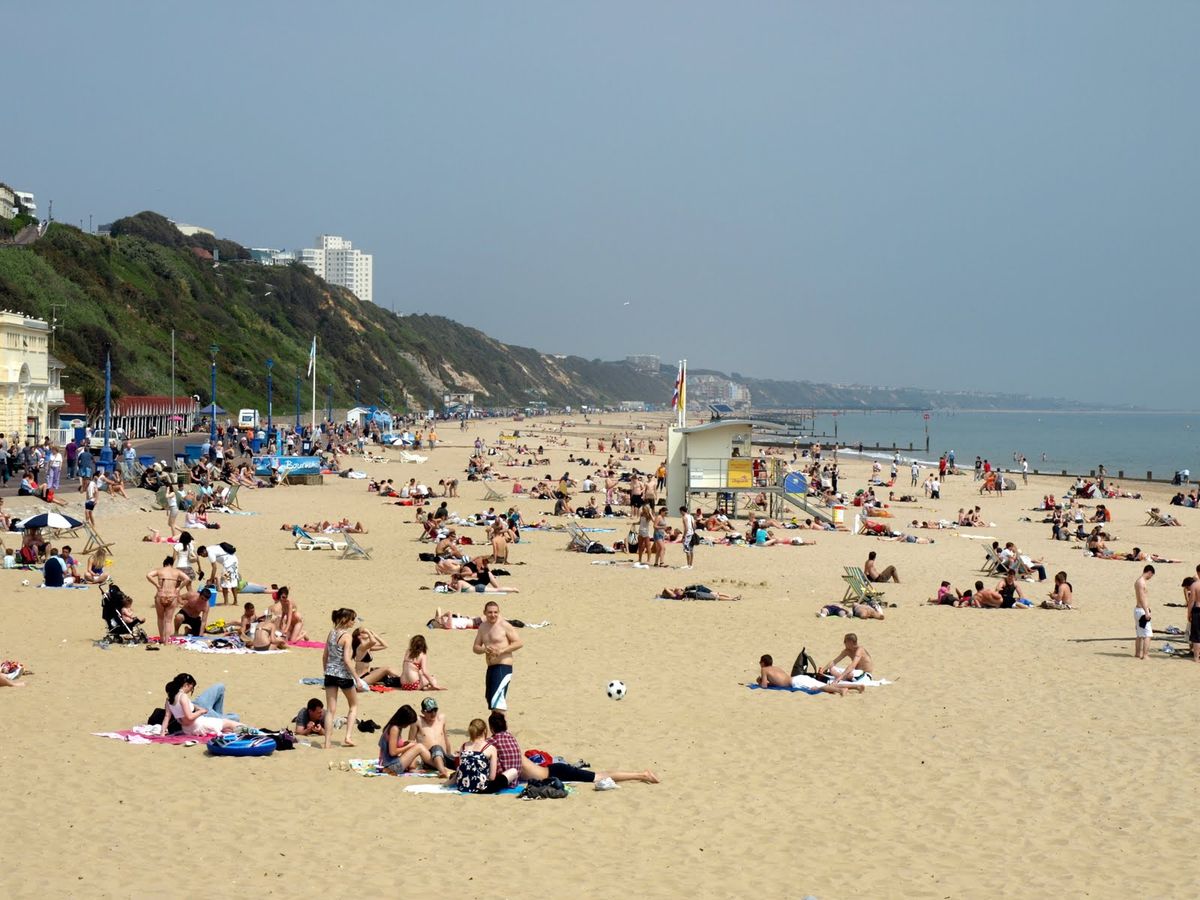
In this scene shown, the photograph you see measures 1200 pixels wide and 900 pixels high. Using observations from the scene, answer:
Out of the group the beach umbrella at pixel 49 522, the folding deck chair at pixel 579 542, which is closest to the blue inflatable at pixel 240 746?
the beach umbrella at pixel 49 522

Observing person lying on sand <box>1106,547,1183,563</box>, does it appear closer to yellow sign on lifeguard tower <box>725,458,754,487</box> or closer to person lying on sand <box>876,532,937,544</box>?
person lying on sand <box>876,532,937,544</box>

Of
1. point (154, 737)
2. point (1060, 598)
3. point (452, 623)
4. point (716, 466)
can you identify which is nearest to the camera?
point (154, 737)

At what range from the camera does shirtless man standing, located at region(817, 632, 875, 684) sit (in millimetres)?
11289

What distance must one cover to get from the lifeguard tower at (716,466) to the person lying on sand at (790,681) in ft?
50.2

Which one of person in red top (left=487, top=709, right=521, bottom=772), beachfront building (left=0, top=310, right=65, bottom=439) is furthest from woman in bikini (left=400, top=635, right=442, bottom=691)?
beachfront building (left=0, top=310, right=65, bottom=439)

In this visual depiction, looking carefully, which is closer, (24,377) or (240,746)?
(240,746)

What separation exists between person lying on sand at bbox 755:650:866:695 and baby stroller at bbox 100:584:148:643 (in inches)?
235

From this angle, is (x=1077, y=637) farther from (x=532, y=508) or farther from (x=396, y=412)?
(x=396, y=412)

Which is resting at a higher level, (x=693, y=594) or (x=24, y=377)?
(x=24, y=377)

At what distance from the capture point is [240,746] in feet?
27.4

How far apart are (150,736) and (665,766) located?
3.60 meters

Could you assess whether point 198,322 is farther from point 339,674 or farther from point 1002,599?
point 339,674

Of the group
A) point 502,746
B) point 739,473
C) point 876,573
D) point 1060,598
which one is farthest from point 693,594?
point 739,473

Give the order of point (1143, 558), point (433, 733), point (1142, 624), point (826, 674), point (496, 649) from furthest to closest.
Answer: point (1143, 558), point (1142, 624), point (826, 674), point (496, 649), point (433, 733)
